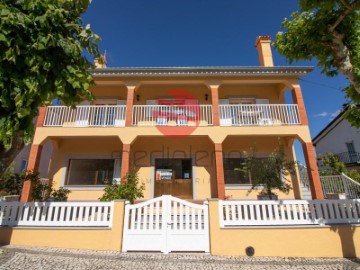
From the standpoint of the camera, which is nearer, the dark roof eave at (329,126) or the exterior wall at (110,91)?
the exterior wall at (110,91)

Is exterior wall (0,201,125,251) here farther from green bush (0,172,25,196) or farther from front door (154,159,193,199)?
green bush (0,172,25,196)

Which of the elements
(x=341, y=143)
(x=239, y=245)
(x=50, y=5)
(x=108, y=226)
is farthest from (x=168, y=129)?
(x=341, y=143)

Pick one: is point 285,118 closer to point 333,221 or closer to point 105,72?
point 333,221

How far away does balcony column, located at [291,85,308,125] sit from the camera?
9.91 meters

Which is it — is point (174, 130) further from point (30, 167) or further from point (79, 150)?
point (30, 167)

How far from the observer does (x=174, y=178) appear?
11.2 m

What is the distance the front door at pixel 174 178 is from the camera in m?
10.9

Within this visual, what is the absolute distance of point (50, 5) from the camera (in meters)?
4.00

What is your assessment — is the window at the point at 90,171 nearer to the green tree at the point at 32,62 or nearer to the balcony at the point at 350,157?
the green tree at the point at 32,62

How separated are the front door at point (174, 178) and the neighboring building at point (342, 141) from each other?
1327 centimetres

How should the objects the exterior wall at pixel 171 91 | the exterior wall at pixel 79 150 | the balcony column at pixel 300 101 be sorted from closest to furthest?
the balcony column at pixel 300 101, the exterior wall at pixel 79 150, the exterior wall at pixel 171 91

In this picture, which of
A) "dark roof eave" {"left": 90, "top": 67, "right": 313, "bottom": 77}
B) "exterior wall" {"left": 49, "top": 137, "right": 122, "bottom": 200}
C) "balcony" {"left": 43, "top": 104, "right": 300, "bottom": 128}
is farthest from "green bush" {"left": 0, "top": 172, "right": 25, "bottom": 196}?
"dark roof eave" {"left": 90, "top": 67, "right": 313, "bottom": 77}

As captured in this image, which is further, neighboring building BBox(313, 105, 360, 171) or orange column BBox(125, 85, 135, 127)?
neighboring building BBox(313, 105, 360, 171)

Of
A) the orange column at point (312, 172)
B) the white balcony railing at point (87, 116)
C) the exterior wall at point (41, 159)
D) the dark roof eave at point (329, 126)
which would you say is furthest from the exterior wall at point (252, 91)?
the exterior wall at point (41, 159)
